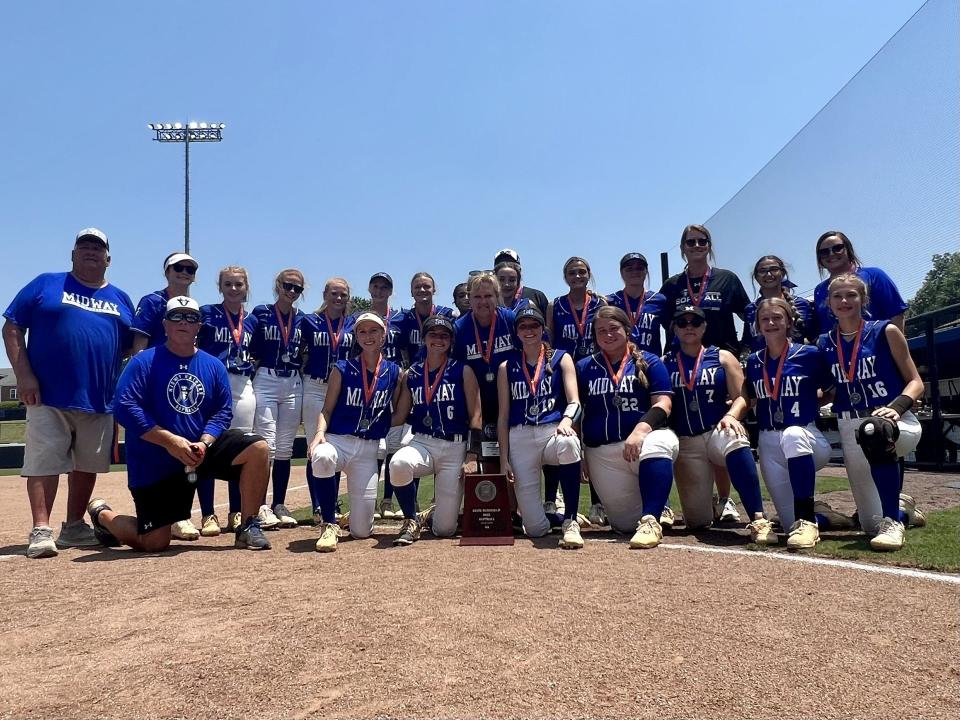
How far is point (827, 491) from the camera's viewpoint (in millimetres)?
7121

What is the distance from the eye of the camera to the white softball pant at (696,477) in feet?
16.3

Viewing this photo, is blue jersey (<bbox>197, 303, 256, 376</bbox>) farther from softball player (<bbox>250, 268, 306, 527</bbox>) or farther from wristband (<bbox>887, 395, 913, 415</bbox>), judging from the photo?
wristband (<bbox>887, 395, 913, 415</bbox>)

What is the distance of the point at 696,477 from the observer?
16.4 feet

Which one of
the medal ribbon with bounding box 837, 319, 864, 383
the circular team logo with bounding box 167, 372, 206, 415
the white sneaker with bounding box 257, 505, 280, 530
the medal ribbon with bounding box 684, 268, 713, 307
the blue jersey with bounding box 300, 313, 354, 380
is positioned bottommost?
the white sneaker with bounding box 257, 505, 280, 530

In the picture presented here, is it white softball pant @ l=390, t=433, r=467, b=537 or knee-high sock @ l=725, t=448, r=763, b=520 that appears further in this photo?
white softball pant @ l=390, t=433, r=467, b=537

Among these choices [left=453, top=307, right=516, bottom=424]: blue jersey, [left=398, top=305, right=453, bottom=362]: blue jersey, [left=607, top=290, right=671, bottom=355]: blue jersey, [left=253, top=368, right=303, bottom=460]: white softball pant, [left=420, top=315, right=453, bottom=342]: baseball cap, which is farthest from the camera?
[left=398, top=305, right=453, bottom=362]: blue jersey

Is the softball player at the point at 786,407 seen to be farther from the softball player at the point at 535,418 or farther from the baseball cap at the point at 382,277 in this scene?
the baseball cap at the point at 382,277

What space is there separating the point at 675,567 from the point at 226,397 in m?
3.25

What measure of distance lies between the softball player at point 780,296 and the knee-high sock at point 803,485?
1301 mm

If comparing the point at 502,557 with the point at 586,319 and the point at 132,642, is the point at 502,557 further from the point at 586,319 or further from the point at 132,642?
the point at 586,319

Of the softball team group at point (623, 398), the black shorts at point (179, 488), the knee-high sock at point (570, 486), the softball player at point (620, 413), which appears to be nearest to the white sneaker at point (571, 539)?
the softball team group at point (623, 398)

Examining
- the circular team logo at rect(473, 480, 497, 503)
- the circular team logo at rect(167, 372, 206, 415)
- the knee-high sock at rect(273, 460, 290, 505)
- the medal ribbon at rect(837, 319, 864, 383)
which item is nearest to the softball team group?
the medal ribbon at rect(837, 319, 864, 383)

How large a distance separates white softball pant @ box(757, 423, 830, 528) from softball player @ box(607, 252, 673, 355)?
1.29 m

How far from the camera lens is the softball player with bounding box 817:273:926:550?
418cm
